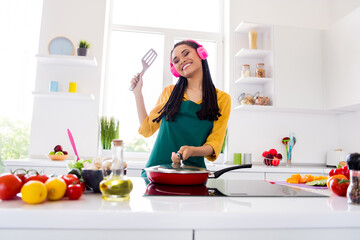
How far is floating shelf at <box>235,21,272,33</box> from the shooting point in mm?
3020

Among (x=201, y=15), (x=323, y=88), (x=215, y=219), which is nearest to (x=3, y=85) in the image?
(x=201, y=15)

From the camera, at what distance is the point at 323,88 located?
3027 millimetres

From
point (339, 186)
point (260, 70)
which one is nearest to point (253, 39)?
point (260, 70)

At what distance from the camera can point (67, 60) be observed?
2744mm

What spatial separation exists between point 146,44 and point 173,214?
292cm

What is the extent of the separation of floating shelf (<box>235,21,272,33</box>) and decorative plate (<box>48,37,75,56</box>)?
1.72 metres

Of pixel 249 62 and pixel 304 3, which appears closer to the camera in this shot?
pixel 249 62

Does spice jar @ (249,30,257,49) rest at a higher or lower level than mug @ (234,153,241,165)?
higher

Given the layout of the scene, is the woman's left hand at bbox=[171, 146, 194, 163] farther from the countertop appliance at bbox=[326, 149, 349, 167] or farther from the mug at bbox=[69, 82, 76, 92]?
the countertop appliance at bbox=[326, 149, 349, 167]

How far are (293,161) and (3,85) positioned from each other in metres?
3.20

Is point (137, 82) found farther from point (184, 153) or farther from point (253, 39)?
point (253, 39)

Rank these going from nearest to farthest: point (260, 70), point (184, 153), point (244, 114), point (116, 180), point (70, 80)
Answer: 1. point (116, 180)
2. point (184, 153)
3. point (70, 80)
4. point (260, 70)
5. point (244, 114)

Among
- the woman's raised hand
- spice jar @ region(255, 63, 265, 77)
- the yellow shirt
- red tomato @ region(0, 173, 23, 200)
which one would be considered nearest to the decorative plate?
the yellow shirt

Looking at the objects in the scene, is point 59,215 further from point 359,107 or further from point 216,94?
point 359,107
